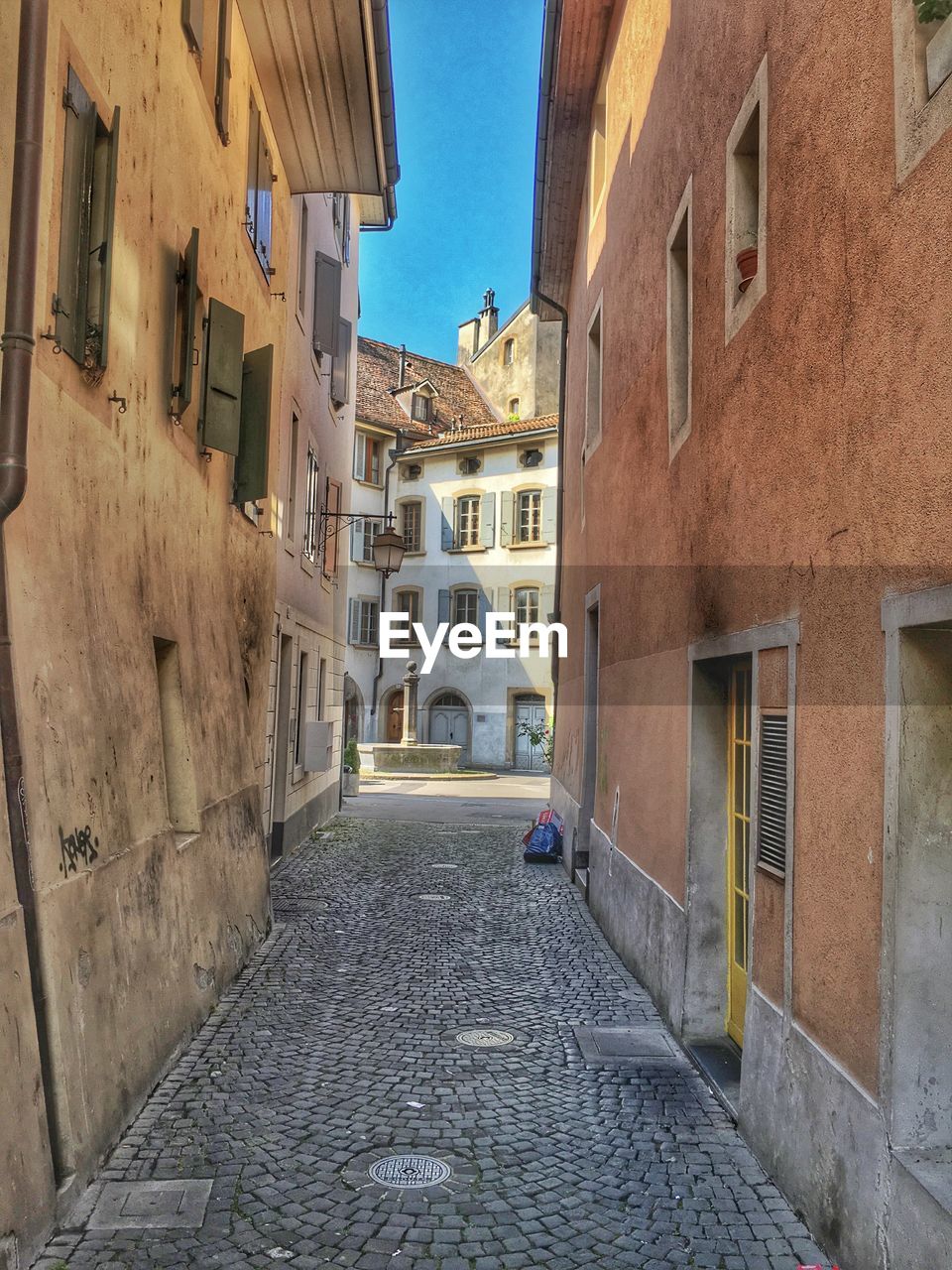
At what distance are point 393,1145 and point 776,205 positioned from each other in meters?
4.66

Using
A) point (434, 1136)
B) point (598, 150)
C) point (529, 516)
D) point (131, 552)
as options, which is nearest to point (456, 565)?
point (529, 516)

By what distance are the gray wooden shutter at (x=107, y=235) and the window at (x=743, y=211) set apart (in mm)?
3163

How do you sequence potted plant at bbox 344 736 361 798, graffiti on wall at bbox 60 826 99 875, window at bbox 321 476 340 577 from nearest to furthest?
graffiti on wall at bbox 60 826 99 875, window at bbox 321 476 340 577, potted plant at bbox 344 736 361 798

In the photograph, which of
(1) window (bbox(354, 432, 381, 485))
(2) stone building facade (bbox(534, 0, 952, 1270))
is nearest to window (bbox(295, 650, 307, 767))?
(2) stone building facade (bbox(534, 0, 952, 1270))

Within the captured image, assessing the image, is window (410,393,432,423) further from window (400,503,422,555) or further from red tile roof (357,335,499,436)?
window (400,503,422,555)

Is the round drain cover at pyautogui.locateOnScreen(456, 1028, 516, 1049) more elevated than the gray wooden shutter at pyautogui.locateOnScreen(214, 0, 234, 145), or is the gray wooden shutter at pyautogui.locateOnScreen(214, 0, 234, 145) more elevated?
the gray wooden shutter at pyautogui.locateOnScreen(214, 0, 234, 145)

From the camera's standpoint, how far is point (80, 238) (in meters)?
4.82

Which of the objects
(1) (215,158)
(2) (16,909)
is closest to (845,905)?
(2) (16,909)

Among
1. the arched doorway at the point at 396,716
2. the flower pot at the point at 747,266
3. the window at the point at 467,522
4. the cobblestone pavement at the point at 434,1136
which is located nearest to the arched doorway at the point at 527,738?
the arched doorway at the point at 396,716

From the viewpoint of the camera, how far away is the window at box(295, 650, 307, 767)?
14.5 meters

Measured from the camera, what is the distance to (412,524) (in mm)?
38219

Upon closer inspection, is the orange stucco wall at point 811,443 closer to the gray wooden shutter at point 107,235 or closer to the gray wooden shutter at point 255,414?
the gray wooden shutter at point 255,414

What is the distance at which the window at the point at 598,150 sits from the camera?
40.8 ft

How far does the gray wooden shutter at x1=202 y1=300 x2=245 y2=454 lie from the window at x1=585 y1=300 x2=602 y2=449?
5.15m
